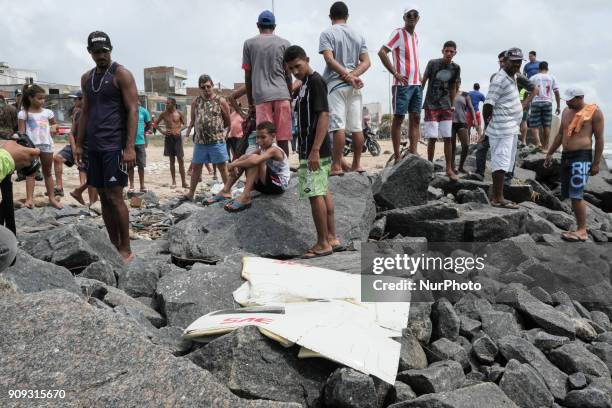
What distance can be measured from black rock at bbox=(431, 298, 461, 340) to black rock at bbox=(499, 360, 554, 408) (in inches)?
23.6

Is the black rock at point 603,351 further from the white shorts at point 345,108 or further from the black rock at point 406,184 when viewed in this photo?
the white shorts at point 345,108

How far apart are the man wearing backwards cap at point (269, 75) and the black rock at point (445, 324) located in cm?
265

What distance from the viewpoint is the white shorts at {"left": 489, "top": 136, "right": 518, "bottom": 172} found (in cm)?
644

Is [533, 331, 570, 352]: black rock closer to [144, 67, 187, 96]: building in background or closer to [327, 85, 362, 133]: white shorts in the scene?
[327, 85, 362, 133]: white shorts

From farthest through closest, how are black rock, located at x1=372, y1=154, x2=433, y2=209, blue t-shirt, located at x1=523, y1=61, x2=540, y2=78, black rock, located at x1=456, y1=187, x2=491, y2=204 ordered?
blue t-shirt, located at x1=523, y1=61, x2=540, y2=78 < black rock, located at x1=456, y1=187, x2=491, y2=204 < black rock, located at x1=372, y1=154, x2=433, y2=209

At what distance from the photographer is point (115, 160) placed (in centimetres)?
442

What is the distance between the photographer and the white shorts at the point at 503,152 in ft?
21.1

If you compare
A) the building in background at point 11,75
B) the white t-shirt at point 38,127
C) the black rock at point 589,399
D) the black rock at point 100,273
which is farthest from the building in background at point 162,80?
the black rock at point 589,399

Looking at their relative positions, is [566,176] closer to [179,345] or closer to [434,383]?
[434,383]

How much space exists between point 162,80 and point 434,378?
5662 centimetres

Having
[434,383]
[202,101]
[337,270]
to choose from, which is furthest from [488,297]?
[202,101]

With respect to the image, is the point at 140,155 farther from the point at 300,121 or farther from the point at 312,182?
the point at 312,182

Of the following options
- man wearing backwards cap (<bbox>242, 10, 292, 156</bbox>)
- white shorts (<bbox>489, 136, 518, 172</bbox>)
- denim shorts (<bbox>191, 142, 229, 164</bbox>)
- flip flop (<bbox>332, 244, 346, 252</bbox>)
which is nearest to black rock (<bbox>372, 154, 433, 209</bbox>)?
white shorts (<bbox>489, 136, 518, 172</bbox>)

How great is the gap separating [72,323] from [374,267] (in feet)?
8.53
